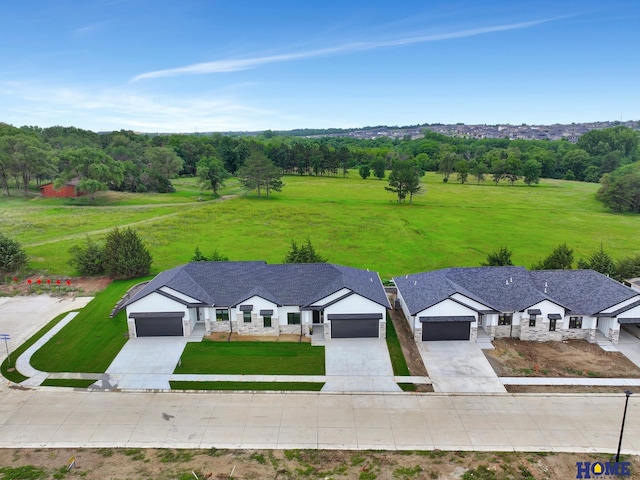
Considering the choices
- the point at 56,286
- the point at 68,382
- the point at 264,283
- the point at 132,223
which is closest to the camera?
the point at 68,382

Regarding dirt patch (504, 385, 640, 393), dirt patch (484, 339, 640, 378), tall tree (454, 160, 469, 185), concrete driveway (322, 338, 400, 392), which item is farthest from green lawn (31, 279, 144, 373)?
tall tree (454, 160, 469, 185)

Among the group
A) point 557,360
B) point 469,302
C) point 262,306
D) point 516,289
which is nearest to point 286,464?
point 262,306

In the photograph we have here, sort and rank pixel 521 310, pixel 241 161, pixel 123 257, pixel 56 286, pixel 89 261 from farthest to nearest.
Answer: pixel 241 161, pixel 89 261, pixel 123 257, pixel 56 286, pixel 521 310

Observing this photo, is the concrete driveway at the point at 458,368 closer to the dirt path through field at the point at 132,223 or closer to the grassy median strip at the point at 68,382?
the grassy median strip at the point at 68,382

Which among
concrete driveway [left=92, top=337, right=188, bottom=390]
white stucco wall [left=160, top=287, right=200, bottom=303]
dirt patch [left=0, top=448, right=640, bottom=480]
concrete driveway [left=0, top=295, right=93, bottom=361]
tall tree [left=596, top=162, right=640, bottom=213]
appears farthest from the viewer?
tall tree [left=596, top=162, right=640, bottom=213]

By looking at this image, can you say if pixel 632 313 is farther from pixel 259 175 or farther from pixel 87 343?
pixel 259 175

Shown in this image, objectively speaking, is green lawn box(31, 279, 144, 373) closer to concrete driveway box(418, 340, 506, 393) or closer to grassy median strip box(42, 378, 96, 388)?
grassy median strip box(42, 378, 96, 388)

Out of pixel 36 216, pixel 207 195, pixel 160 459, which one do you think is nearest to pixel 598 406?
pixel 160 459

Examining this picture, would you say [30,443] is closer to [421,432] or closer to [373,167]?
[421,432]
